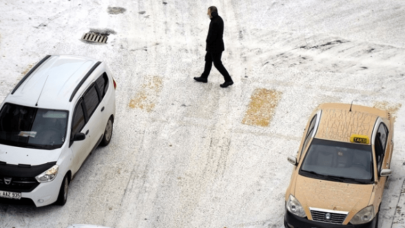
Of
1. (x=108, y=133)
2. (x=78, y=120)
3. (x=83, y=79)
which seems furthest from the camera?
(x=108, y=133)

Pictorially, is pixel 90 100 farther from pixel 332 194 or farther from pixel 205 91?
pixel 332 194

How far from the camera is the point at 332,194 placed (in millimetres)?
11359

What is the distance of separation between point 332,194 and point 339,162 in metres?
0.73

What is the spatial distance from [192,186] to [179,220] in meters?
1.04

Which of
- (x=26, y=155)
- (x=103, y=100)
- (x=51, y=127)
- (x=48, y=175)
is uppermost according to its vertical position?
(x=103, y=100)

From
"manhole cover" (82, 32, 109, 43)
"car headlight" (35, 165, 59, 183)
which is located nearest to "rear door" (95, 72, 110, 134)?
"car headlight" (35, 165, 59, 183)

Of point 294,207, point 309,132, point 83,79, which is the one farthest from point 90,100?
point 294,207

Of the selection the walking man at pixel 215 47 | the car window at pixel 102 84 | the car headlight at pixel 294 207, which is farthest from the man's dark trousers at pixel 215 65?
the car headlight at pixel 294 207

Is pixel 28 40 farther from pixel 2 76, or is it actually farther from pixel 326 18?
pixel 326 18

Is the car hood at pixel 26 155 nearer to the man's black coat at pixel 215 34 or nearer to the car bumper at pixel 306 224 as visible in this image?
the car bumper at pixel 306 224

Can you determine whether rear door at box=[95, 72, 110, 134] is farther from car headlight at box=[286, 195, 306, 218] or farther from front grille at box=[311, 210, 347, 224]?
front grille at box=[311, 210, 347, 224]

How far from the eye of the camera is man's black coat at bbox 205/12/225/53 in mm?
15820

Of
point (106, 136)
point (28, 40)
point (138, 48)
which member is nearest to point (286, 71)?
point (138, 48)

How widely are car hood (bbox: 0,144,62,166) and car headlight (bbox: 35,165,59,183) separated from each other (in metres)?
0.16
